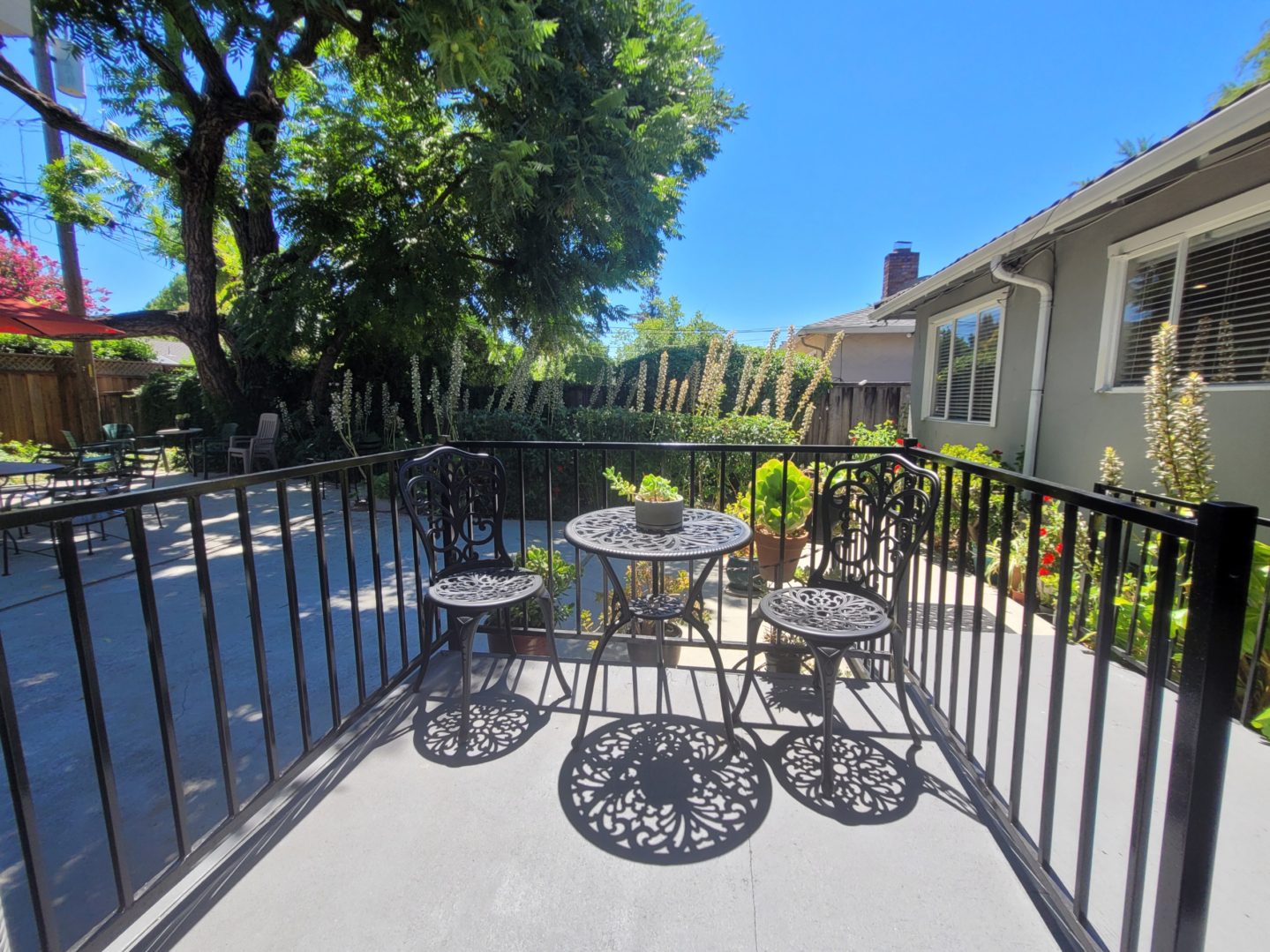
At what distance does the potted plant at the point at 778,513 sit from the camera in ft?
11.3

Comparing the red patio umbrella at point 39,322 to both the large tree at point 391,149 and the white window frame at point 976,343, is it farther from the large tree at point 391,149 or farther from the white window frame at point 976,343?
the white window frame at point 976,343

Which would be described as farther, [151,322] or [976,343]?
[151,322]

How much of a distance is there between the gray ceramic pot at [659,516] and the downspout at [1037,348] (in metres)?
4.06

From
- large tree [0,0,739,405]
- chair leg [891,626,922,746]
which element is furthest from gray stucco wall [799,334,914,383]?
chair leg [891,626,922,746]

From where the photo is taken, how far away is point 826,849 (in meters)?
1.32

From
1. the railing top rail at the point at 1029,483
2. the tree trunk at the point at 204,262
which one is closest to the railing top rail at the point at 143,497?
the railing top rail at the point at 1029,483

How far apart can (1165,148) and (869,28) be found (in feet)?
12.2

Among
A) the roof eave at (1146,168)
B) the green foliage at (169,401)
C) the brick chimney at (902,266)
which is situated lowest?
the green foliage at (169,401)

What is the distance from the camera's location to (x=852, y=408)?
855 cm

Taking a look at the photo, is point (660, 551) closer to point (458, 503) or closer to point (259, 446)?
point (458, 503)

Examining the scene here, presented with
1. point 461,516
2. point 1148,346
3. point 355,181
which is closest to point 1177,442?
point 1148,346

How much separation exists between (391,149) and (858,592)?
6.97 m

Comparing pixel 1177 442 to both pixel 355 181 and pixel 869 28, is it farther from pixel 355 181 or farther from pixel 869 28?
pixel 355 181

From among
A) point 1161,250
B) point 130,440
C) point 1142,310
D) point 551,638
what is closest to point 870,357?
point 1142,310
